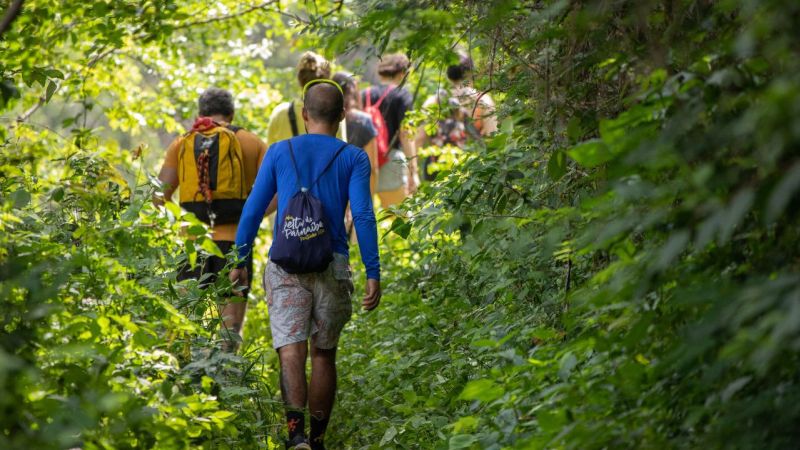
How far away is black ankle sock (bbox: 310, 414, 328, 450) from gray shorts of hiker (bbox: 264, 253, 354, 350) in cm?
38

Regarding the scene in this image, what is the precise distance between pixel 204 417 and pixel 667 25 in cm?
205

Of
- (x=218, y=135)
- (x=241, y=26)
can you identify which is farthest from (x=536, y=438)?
(x=241, y=26)

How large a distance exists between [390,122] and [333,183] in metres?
5.38

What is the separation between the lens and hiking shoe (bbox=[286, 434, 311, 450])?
537 centimetres

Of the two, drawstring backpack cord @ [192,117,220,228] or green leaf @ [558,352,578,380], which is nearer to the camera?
green leaf @ [558,352,578,380]

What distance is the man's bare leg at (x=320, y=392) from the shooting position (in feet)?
18.9

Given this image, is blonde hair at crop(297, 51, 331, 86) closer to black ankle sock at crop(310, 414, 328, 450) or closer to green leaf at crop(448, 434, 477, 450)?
black ankle sock at crop(310, 414, 328, 450)

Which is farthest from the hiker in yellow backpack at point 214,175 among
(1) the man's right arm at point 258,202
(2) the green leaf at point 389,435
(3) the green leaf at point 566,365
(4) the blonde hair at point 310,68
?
(3) the green leaf at point 566,365

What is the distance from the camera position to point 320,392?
5.76 meters

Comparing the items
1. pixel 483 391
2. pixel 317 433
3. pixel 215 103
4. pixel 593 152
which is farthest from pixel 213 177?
pixel 593 152

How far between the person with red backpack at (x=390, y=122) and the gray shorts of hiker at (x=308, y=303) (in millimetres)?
5222

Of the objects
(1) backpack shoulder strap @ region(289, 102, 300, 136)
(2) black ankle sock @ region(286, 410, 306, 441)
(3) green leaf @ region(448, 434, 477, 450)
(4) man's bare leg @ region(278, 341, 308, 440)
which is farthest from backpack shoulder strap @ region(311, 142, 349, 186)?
(1) backpack shoulder strap @ region(289, 102, 300, 136)

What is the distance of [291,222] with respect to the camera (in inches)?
221

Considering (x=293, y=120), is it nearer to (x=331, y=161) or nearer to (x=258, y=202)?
(x=258, y=202)
